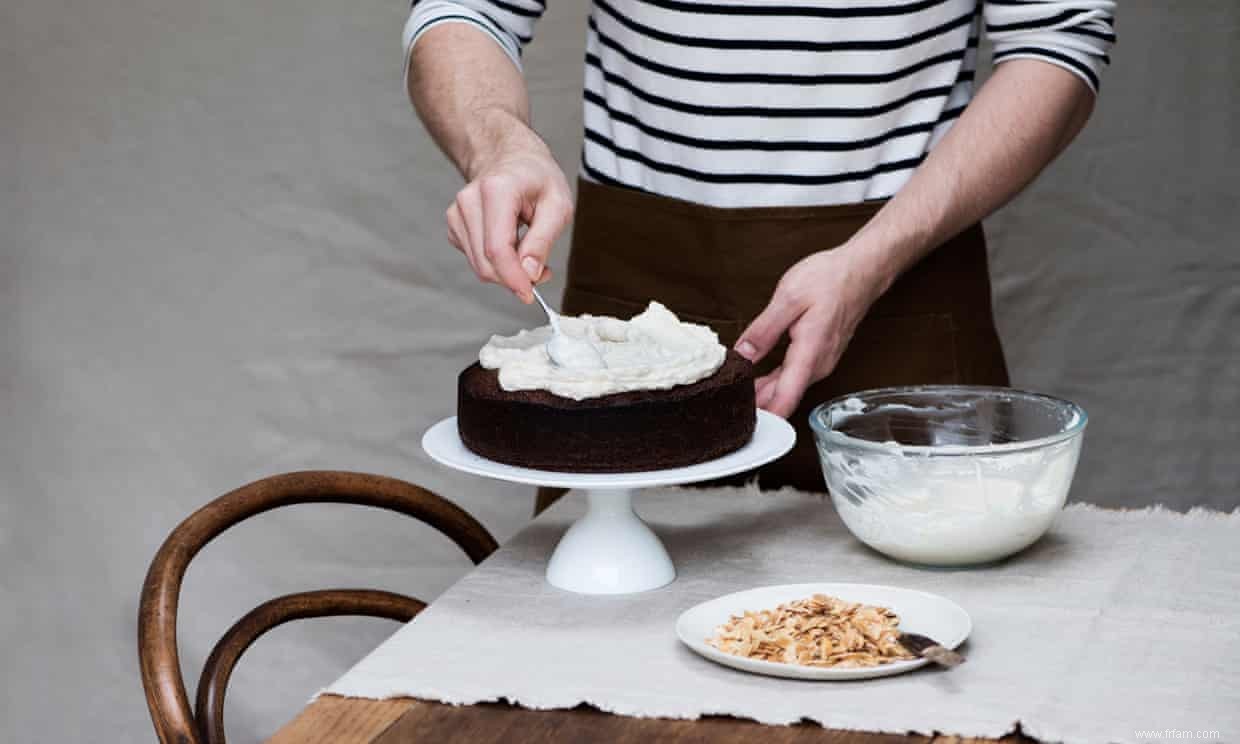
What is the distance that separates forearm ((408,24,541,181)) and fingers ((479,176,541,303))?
0.17 metres

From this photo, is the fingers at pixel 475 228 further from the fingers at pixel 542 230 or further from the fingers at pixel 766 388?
the fingers at pixel 766 388

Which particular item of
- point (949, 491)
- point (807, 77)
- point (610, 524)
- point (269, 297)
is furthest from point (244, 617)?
point (269, 297)

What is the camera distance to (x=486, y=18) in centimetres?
175

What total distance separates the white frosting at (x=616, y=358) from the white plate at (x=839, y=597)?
0.19m

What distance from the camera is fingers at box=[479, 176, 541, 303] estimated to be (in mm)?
1335

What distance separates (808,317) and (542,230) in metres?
0.28

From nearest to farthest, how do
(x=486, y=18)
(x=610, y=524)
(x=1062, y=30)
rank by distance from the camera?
(x=610, y=524), (x=1062, y=30), (x=486, y=18)

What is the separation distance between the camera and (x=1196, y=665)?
106 cm

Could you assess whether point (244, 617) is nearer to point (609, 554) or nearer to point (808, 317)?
point (609, 554)

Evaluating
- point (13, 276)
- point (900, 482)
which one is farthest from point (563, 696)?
point (13, 276)

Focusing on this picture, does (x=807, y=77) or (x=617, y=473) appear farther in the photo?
(x=807, y=77)

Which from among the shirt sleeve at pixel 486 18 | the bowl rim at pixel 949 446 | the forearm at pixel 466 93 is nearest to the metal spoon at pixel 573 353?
the bowl rim at pixel 949 446

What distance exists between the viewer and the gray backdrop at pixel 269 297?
2.64m

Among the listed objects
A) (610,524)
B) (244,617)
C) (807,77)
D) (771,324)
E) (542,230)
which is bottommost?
(244,617)
